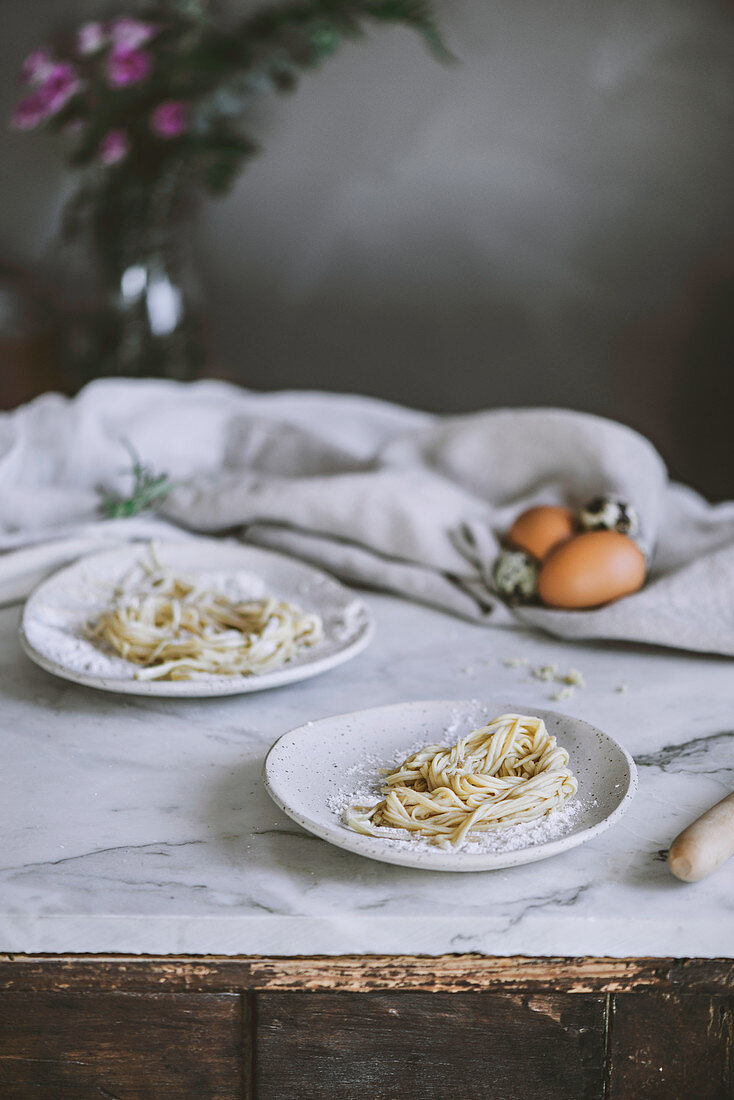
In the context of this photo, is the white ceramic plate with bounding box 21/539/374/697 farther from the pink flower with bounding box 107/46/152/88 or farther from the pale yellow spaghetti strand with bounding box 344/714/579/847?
the pink flower with bounding box 107/46/152/88

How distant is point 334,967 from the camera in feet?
2.04

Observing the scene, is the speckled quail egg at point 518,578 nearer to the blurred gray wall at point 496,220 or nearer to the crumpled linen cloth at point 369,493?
the crumpled linen cloth at point 369,493

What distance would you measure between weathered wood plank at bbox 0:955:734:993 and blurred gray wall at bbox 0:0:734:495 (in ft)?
4.79

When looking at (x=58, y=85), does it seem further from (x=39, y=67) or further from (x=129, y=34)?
(x=129, y=34)

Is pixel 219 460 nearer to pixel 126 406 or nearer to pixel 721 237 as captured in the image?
pixel 126 406

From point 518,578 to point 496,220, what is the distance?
1.08 m

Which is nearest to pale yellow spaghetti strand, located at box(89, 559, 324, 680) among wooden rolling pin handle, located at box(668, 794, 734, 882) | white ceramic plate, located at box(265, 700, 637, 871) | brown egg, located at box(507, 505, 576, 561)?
white ceramic plate, located at box(265, 700, 637, 871)

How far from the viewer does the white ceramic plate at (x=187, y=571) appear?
85 centimetres

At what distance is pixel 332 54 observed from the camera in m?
1.82

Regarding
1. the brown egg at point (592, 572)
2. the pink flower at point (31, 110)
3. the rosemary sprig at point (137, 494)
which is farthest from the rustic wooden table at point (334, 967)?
the pink flower at point (31, 110)

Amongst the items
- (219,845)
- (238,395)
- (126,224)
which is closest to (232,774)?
(219,845)

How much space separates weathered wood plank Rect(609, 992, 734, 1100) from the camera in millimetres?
640

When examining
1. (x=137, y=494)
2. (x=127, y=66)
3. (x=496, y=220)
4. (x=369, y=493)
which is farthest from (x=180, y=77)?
(x=369, y=493)

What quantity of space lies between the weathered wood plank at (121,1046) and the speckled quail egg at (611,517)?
664 mm
